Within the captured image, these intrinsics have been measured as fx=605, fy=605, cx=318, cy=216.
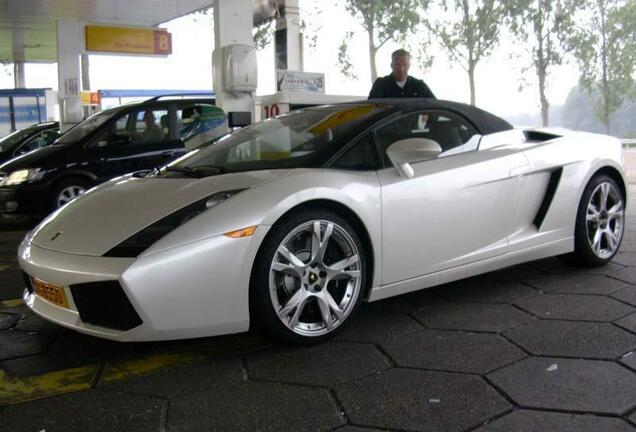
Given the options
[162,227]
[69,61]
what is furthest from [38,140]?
[162,227]

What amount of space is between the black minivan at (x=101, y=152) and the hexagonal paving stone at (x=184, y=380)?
191 inches

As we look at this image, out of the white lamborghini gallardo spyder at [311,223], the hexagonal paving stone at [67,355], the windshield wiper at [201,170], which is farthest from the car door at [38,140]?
the hexagonal paving stone at [67,355]

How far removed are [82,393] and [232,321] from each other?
0.64m

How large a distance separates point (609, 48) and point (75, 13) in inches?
502

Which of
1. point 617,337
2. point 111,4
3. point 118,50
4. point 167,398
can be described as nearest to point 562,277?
point 617,337

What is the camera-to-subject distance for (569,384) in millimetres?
2303

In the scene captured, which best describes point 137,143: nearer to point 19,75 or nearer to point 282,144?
point 282,144

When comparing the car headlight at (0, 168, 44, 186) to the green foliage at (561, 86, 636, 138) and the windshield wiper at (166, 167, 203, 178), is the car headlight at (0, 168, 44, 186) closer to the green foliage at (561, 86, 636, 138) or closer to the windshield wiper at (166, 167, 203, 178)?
the windshield wiper at (166, 167, 203, 178)

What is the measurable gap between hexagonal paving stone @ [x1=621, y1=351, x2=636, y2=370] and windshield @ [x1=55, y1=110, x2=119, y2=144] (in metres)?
6.33

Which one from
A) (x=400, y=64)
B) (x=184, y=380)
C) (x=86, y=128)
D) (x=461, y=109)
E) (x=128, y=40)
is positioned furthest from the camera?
(x=128, y=40)

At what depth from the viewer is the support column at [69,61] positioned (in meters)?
15.6

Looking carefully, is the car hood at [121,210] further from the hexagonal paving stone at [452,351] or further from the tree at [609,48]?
the tree at [609,48]

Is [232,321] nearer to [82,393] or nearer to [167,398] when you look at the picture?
[167,398]

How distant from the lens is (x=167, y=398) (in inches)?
90.2
